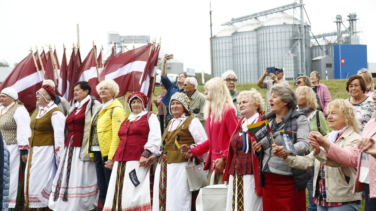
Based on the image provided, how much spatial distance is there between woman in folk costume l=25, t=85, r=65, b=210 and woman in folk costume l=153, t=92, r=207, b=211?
2.39 meters

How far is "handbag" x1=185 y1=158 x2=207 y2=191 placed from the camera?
657cm

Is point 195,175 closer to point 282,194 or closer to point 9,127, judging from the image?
point 282,194

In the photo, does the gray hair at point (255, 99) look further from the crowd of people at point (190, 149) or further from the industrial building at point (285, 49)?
the industrial building at point (285, 49)

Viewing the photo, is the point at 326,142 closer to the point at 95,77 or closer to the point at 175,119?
the point at 175,119

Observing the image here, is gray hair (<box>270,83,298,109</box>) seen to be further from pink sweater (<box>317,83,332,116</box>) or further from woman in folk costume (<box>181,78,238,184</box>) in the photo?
pink sweater (<box>317,83,332,116</box>)

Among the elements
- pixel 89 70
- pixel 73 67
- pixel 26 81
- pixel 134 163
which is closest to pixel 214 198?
pixel 134 163

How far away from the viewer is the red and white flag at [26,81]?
1059 centimetres

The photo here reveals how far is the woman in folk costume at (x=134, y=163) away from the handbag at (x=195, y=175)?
70cm

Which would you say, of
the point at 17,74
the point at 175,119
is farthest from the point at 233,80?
the point at 17,74

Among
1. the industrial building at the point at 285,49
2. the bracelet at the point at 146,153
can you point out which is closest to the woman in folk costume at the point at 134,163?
the bracelet at the point at 146,153

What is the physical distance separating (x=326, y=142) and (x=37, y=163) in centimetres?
569

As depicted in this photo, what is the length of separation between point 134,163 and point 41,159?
2138mm

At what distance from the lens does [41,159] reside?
8.45m

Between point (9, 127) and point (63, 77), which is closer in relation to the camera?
point (9, 127)
